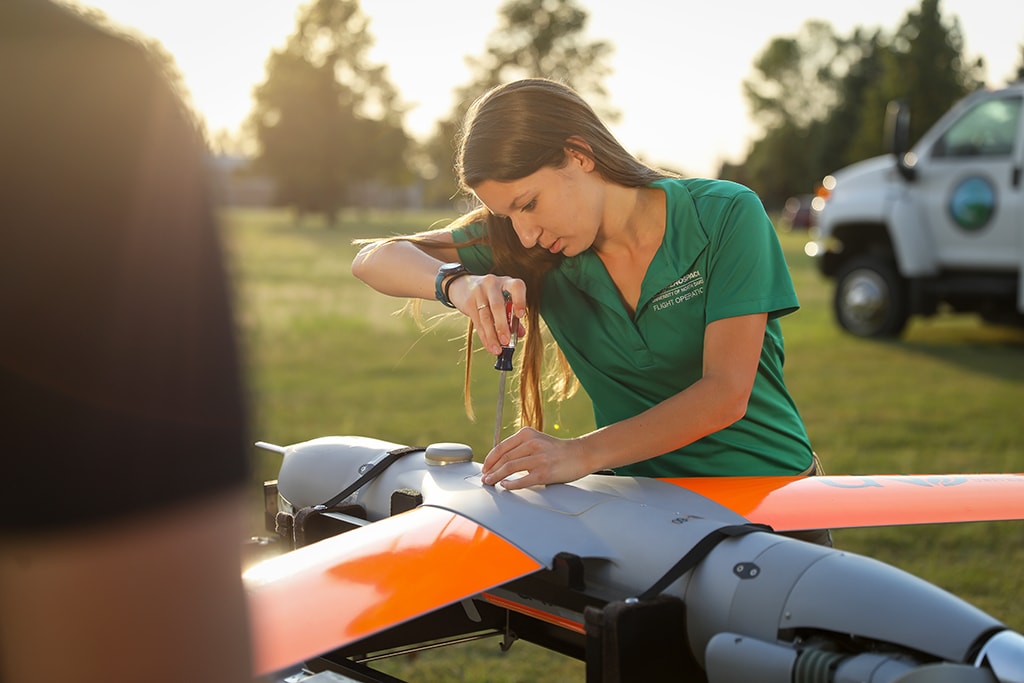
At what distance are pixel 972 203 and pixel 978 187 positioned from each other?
0.16 m

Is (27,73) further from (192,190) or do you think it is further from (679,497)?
(679,497)

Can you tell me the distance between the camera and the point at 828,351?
10.5 metres

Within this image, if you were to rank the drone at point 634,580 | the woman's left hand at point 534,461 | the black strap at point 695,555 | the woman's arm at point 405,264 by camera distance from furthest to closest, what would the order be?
the woman's arm at point 405,264 → the woman's left hand at point 534,461 → the black strap at point 695,555 → the drone at point 634,580

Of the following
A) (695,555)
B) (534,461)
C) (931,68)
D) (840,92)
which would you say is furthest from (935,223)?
(840,92)

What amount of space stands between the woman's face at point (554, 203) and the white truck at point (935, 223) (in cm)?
820

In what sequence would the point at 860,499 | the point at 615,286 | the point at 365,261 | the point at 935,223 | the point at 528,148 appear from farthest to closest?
the point at 935,223
the point at 365,261
the point at 615,286
the point at 528,148
the point at 860,499

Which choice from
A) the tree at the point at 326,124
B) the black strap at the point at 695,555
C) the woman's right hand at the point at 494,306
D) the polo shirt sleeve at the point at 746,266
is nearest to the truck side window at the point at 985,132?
the polo shirt sleeve at the point at 746,266

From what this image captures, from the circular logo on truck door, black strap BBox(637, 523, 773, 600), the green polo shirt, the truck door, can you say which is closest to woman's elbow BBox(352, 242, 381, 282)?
the green polo shirt

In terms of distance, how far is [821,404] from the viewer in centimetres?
796

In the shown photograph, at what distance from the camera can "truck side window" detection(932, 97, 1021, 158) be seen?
9852 millimetres

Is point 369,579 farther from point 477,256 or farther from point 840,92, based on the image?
point 840,92

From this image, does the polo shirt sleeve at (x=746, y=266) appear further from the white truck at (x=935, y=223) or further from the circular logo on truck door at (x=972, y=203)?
the circular logo on truck door at (x=972, y=203)

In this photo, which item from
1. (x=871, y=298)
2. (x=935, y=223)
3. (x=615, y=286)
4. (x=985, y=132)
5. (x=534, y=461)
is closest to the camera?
(x=534, y=461)

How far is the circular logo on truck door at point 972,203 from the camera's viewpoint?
995cm
